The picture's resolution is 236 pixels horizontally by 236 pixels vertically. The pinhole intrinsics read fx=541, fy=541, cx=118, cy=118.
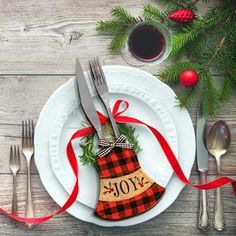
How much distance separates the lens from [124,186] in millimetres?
1047

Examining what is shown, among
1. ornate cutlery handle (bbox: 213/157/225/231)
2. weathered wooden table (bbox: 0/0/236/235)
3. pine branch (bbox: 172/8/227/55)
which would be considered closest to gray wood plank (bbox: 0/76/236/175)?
weathered wooden table (bbox: 0/0/236/235)

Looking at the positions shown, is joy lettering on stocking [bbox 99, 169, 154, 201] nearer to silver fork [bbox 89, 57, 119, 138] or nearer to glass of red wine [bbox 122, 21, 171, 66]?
silver fork [bbox 89, 57, 119, 138]

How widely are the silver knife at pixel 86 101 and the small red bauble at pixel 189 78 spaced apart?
180 mm

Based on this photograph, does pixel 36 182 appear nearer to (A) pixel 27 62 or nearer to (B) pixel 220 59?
(A) pixel 27 62

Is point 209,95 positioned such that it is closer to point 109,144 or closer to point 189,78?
point 189,78

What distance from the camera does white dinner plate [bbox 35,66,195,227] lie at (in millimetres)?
1062

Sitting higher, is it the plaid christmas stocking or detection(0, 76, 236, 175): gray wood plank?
detection(0, 76, 236, 175): gray wood plank

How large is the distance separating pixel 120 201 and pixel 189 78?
0.27 metres

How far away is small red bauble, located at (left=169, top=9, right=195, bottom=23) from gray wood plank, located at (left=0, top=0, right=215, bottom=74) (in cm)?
6

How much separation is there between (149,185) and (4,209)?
299 mm

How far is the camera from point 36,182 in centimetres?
109

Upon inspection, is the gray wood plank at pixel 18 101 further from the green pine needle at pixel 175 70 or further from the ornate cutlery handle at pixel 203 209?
the ornate cutlery handle at pixel 203 209

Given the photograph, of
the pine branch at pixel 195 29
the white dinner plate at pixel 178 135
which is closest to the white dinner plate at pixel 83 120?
the white dinner plate at pixel 178 135

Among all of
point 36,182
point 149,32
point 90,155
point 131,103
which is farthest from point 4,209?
point 149,32
